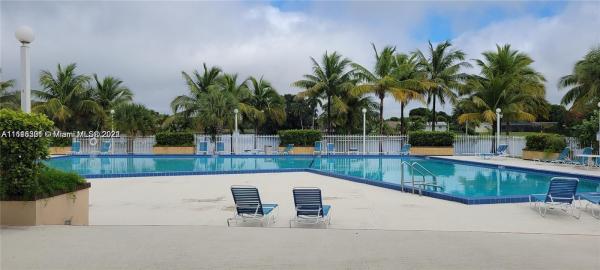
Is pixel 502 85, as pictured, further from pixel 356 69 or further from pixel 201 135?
pixel 201 135

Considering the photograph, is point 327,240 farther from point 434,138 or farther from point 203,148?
point 434,138

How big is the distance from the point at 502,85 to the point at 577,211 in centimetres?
1996

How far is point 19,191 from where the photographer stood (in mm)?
5887

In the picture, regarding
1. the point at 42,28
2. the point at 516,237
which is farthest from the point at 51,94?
the point at 516,237

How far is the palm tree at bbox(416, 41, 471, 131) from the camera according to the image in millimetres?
27250

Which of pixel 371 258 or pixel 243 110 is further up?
pixel 243 110

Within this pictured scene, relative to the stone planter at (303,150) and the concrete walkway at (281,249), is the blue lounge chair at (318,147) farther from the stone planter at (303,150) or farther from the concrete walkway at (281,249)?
the concrete walkway at (281,249)

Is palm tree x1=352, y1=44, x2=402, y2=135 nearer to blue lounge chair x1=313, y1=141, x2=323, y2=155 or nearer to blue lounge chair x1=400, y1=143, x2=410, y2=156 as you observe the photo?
blue lounge chair x1=400, y1=143, x2=410, y2=156

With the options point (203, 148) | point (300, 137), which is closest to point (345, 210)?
point (300, 137)

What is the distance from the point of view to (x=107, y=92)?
29797mm

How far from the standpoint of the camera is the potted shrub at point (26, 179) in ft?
18.6

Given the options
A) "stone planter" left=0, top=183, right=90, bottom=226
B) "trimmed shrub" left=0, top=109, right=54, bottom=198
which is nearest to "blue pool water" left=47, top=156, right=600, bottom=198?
"stone planter" left=0, top=183, right=90, bottom=226

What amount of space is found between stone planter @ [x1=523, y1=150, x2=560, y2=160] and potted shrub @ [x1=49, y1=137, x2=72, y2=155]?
Answer: 23.1 metres

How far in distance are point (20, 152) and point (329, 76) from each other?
74.3 ft
